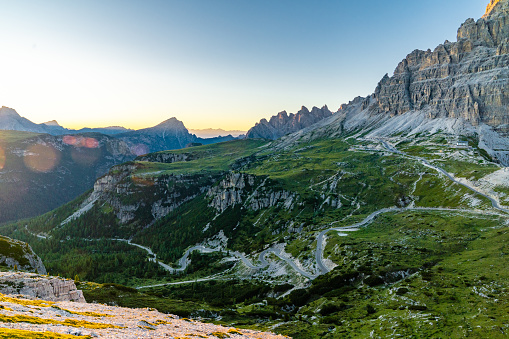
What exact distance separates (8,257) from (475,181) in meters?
253

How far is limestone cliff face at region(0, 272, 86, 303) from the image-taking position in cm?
5891

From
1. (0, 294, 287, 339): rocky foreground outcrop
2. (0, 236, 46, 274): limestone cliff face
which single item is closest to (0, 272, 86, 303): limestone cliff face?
(0, 294, 287, 339): rocky foreground outcrop

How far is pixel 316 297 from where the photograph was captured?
87750 millimetres

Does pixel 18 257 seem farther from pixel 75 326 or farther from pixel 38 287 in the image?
pixel 75 326

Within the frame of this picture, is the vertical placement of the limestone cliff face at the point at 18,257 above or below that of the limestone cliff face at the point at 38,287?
below

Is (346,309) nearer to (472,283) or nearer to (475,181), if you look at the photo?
(472,283)

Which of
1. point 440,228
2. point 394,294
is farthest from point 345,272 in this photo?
point 440,228

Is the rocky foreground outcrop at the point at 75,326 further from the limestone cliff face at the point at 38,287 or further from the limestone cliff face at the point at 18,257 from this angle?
the limestone cliff face at the point at 18,257

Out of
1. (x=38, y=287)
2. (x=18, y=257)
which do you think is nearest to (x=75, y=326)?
(x=38, y=287)

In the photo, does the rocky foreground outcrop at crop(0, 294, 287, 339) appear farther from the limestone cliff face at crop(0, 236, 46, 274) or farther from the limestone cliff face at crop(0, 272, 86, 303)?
the limestone cliff face at crop(0, 236, 46, 274)

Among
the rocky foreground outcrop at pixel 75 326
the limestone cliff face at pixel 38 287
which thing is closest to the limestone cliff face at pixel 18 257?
the limestone cliff face at pixel 38 287

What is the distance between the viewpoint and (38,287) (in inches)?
2419

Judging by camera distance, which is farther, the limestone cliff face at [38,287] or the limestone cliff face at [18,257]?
the limestone cliff face at [18,257]

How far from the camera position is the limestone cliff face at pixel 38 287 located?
2319 inches
